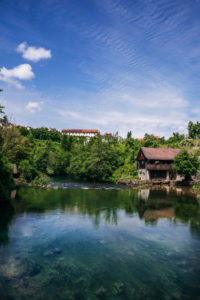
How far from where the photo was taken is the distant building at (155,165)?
50.9 meters

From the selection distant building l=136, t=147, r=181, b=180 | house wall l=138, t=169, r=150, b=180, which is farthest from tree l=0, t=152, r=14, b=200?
house wall l=138, t=169, r=150, b=180

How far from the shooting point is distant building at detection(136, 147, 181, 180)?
167ft

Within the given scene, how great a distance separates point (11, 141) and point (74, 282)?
155 feet

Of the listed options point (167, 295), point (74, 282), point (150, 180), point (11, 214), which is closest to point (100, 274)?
point (74, 282)

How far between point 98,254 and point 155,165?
39915mm

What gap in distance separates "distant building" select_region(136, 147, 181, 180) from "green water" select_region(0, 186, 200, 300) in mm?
26619

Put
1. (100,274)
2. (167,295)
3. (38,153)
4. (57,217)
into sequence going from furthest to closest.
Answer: (38,153), (57,217), (100,274), (167,295)

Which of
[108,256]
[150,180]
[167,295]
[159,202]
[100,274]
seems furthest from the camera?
[150,180]

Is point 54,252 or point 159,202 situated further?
point 159,202

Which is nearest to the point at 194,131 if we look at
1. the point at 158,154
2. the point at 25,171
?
the point at 158,154

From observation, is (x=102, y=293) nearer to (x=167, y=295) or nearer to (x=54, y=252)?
(x=167, y=295)

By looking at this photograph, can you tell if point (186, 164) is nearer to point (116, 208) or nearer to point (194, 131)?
point (116, 208)

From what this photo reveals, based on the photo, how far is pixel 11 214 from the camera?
847 inches

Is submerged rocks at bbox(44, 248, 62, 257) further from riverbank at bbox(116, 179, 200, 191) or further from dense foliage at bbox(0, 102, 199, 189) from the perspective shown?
riverbank at bbox(116, 179, 200, 191)
